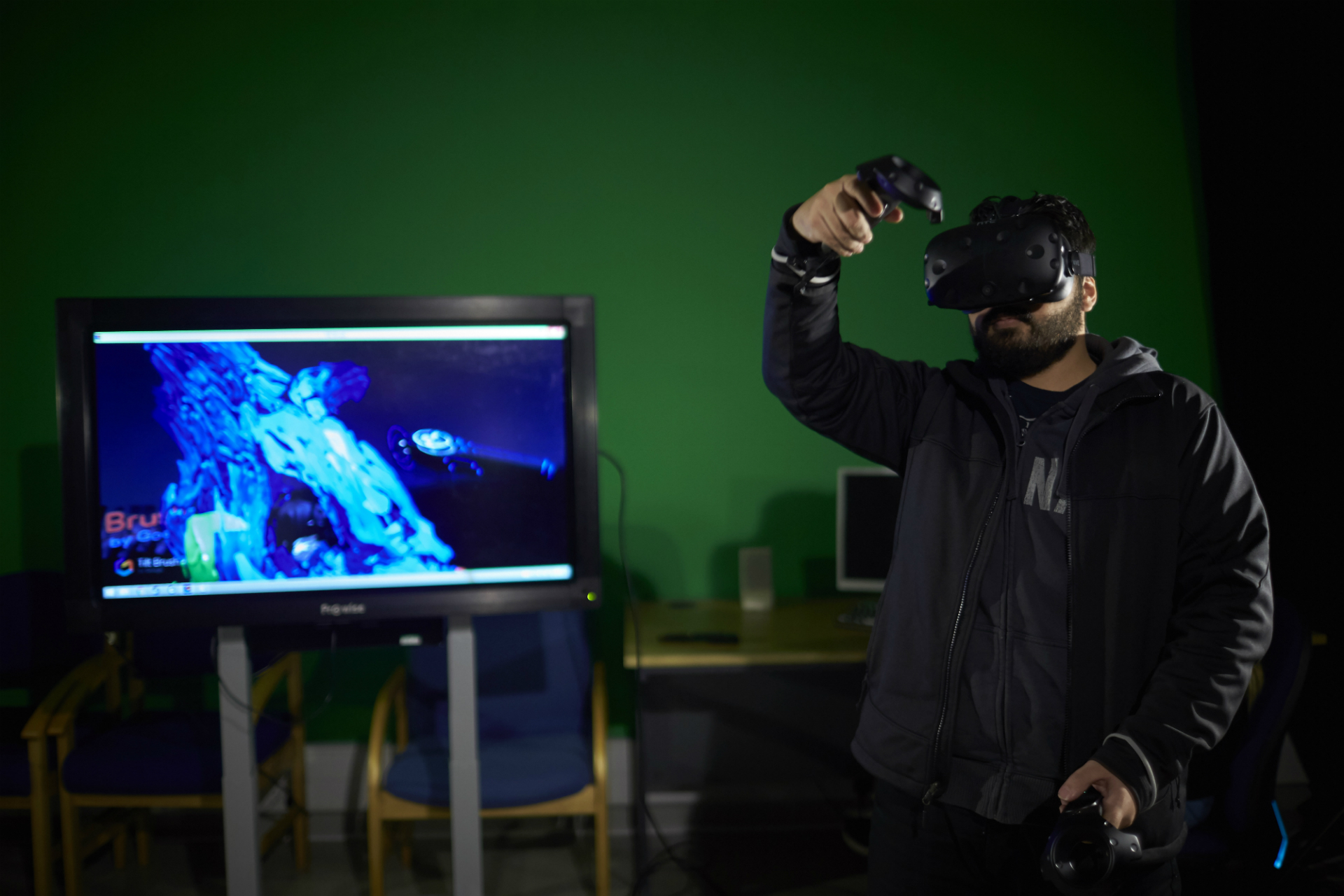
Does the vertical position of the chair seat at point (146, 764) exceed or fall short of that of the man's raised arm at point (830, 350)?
it falls short

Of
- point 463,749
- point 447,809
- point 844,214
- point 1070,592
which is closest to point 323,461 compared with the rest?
point 463,749

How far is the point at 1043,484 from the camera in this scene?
1212 millimetres

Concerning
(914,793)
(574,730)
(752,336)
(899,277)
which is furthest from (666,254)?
(914,793)

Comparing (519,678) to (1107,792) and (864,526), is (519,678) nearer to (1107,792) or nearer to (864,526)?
(864,526)

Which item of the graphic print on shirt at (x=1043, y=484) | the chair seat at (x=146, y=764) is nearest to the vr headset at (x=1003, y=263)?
the graphic print on shirt at (x=1043, y=484)

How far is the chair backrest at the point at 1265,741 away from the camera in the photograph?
68.7 inches

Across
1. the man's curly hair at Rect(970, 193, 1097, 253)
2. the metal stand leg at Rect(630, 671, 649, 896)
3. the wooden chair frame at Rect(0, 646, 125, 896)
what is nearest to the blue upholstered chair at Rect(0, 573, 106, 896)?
the wooden chair frame at Rect(0, 646, 125, 896)

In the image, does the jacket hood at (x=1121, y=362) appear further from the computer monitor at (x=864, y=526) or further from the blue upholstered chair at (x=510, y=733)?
the blue upholstered chair at (x=510, y=733)

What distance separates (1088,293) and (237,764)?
1.90 m

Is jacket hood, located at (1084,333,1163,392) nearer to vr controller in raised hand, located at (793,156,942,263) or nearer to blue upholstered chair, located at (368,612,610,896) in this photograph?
vr controller in raised hand, located at (793,156,942,263)

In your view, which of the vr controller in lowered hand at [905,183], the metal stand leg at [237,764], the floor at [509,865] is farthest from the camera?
the floor at [509,865]

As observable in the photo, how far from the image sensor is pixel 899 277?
273cm

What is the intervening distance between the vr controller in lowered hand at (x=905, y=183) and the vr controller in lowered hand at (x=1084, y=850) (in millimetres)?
754

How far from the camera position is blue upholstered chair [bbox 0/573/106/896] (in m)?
2.07
